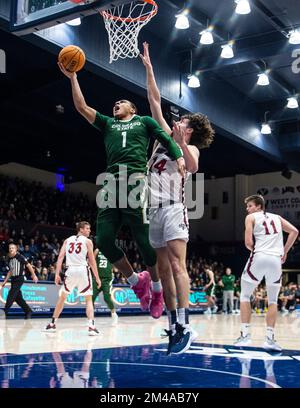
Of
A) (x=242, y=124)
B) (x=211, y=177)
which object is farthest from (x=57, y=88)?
(x=211, y=177)

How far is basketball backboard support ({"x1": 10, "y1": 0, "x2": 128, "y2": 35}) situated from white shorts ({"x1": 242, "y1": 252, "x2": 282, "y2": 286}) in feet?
13.3

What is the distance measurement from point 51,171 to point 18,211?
6838mm

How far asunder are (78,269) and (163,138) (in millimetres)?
5396

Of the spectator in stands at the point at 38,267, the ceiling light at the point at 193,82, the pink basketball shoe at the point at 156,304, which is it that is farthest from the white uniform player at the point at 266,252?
the spectator in stands at the point at 38,267

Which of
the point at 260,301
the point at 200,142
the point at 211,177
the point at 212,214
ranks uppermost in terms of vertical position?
the point at 211,177

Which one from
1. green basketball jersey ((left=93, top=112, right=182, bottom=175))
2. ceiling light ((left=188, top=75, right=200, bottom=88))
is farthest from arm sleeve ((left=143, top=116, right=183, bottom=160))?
ceiling light ((left=188, top=75, right=200, bottom=88))

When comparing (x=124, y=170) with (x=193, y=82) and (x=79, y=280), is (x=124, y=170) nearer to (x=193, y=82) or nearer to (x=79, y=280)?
(x=79, y=280)

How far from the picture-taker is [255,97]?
67.2ft

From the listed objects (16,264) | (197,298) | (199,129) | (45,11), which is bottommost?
(197,298)

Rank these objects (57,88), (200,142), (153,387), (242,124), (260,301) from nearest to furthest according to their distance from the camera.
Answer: (153,387)
(200,142)
(57,88)
(242,124)
(260,301)

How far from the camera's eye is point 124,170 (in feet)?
16.5

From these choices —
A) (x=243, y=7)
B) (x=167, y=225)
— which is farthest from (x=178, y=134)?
(x=243, y=7)

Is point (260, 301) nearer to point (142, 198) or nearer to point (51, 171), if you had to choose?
point (51, 171)
